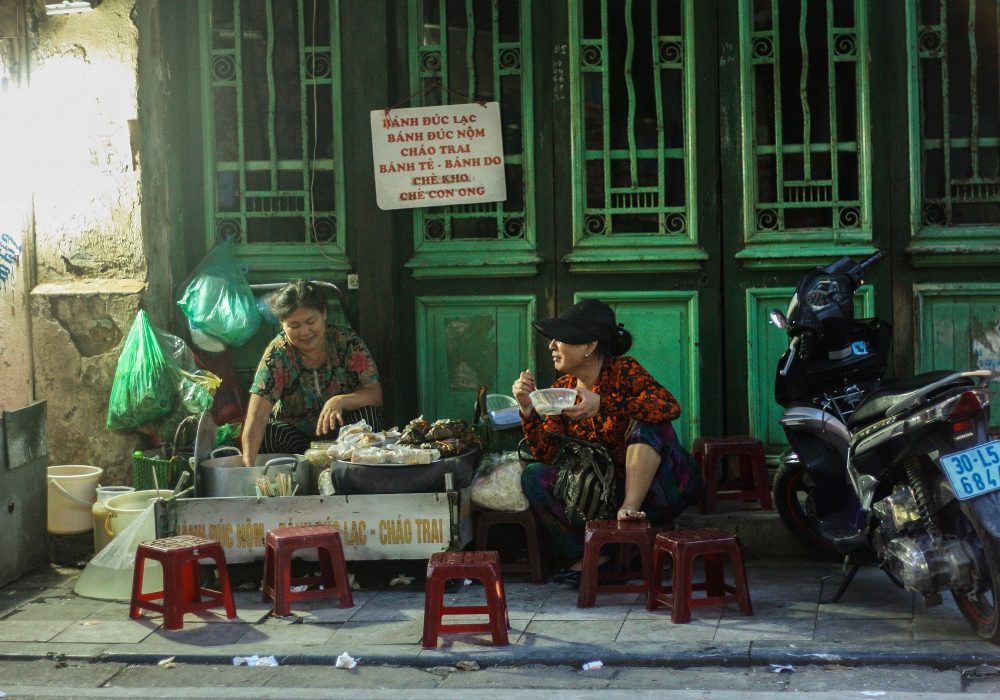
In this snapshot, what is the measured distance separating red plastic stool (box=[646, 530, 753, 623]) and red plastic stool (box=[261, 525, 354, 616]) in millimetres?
1430

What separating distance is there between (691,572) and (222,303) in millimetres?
3332

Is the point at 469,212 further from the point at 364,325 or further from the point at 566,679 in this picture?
the point at 566,679

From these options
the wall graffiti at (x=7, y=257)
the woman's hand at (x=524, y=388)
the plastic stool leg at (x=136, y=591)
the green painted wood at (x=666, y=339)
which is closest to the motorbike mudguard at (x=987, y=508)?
the woman's hand at (x=524, y=388)

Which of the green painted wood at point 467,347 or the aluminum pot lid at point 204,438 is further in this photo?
the green painted wood at point 467,347

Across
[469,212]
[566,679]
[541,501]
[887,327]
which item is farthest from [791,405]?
[469,212]

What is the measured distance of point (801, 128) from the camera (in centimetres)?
744

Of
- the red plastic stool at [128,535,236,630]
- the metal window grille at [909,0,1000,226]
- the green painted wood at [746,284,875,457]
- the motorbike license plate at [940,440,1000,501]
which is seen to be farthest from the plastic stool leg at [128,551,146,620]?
the metal window grille at [909,0,1000,226]

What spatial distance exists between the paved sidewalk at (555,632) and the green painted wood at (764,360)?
1039 millimetres

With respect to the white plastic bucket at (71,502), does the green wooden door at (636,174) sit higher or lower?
higher

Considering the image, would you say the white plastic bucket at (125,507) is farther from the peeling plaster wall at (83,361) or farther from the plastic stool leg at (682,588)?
the plastic stool leg at (682,588)

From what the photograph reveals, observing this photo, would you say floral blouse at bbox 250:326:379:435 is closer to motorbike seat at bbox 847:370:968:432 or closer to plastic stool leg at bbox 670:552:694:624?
plastic stool leg at bbox 670:552:694:624

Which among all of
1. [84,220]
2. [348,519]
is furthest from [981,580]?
[84,220]

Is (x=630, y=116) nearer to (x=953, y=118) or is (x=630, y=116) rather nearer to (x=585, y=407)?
(x=953, y=118)

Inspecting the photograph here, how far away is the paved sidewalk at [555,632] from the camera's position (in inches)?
207
